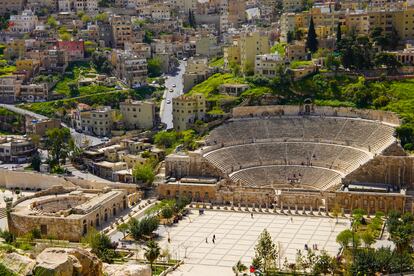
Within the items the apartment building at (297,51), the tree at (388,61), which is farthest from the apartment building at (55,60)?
the tree at (388,61)

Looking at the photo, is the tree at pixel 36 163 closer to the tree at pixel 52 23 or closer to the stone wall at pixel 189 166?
the stone wall at pixel 189 166

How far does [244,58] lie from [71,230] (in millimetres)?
37160

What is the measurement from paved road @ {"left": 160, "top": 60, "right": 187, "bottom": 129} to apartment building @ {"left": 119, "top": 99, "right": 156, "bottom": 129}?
2168 millimetres

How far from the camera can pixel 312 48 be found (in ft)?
290

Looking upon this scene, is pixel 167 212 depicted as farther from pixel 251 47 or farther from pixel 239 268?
pixel 251 47

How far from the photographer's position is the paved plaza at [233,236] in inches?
1993

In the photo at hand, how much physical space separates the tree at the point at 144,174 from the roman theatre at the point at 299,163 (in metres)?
1.33

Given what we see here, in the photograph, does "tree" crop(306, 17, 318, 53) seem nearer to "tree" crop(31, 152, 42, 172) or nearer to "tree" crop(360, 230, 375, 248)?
"tree" crop(31, 152, 42, 172)

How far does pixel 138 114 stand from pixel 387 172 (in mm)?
28879

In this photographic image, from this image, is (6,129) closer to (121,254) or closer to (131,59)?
(131,59)

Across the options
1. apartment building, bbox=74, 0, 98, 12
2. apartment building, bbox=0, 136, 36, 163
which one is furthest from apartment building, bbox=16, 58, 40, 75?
apartment building, bbox=74, 0, 98, 12

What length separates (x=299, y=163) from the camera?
69000 millimetres

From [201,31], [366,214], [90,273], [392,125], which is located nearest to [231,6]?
[201,31]

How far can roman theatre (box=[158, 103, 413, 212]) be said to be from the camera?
206 ft
